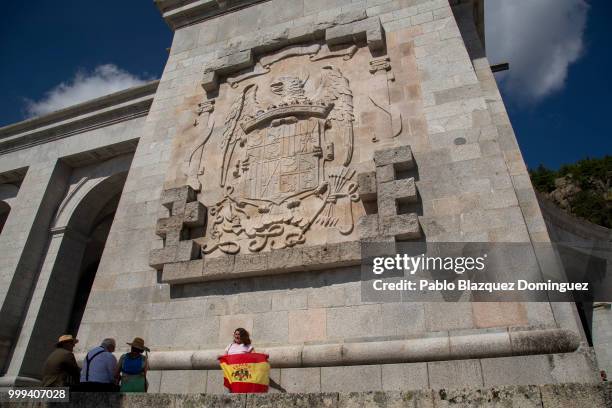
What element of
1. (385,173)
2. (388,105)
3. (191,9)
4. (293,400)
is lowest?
(293,400)

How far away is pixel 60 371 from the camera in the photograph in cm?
509

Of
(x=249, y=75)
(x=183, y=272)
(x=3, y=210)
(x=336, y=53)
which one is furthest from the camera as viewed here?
(x=3, y=210)

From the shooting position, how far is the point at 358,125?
7.10m

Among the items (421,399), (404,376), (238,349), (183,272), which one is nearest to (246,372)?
(238,349)

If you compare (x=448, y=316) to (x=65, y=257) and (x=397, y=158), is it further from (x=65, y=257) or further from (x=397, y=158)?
(x=65, y=257)

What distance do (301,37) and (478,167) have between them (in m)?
4.61

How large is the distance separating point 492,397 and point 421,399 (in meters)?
0.48

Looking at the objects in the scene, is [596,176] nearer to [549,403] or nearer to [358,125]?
[358,125]

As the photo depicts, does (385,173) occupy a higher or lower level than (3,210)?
lower

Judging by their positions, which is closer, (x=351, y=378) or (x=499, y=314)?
(x=499, y=314)

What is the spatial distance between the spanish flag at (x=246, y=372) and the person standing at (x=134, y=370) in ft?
4.45
